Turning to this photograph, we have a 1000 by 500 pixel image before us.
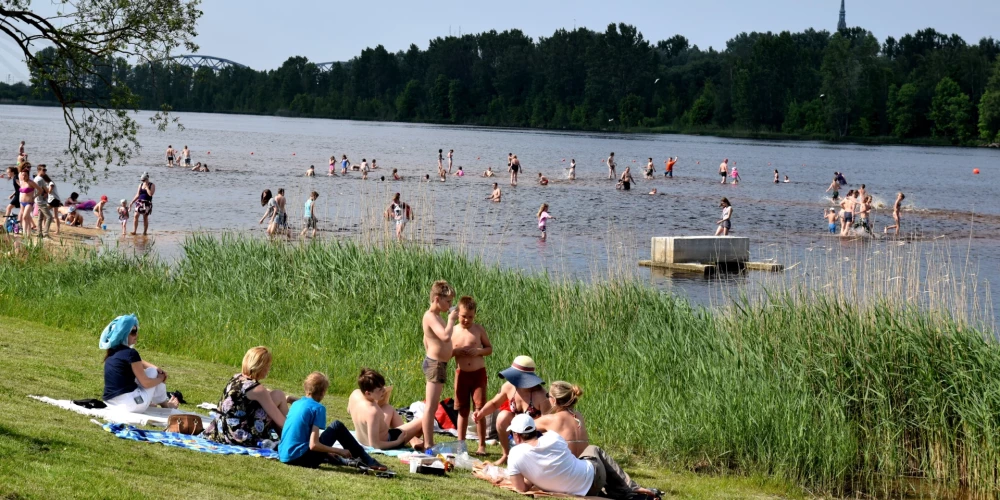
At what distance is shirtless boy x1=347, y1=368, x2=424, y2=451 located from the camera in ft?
33.3

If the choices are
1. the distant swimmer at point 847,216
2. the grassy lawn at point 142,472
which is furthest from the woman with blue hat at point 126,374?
the distant swimmer at point 847,216

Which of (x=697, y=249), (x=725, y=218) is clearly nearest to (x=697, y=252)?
(x=697, y=249)

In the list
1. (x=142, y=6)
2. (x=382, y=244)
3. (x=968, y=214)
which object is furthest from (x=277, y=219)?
(x=968, y=214)

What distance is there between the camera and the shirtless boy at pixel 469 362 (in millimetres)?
10125

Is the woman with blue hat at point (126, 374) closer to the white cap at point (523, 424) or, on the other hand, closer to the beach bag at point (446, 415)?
the beach bag at point (446, 415)

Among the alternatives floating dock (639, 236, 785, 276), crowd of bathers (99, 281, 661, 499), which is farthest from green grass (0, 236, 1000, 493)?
floating dock (639, 236, 785, 276)

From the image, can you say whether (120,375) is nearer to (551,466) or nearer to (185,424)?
(185,424)

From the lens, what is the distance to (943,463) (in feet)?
40.2

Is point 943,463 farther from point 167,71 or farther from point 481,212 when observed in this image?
point 481,212

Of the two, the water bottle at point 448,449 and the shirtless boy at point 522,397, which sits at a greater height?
the shirtless boy at point 522,397

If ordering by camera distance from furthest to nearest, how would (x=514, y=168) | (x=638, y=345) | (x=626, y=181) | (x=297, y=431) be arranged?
1. (x=626, y=181)
2. (x=514, y=168)
3. (x=638, y=345)
4. (x=297, y=431)

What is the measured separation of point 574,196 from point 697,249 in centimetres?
2633

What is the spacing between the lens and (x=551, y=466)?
362 inches

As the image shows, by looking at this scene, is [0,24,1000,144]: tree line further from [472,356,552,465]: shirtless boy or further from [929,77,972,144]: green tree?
[472,356,552,465]: shirtless boy
